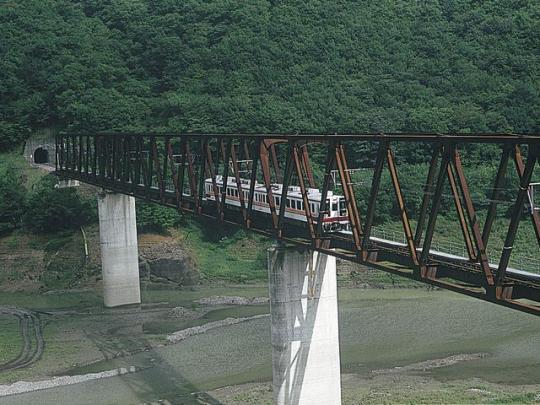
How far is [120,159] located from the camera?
205 feet

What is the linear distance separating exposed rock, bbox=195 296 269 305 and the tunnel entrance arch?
36.9 metres

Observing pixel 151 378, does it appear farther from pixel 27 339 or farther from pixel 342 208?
pixel 342 208

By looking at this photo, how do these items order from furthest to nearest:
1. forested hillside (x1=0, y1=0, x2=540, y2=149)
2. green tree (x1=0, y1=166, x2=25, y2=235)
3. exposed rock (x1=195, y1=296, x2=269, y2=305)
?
forested hillside (x1=0, y1=0, x2=540, y2=149) → green tree (x1=0, y1=166, x2=25, y2=235) → exposed rock (x1=195, y1=296, x2=269, y2=305)

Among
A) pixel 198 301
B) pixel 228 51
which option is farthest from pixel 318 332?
pixel 228 51

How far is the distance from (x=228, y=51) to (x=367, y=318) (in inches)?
2077

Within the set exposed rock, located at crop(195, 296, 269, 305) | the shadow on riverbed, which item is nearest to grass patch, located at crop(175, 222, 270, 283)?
exposed rock, located at crop(195, 296, 269, 305)

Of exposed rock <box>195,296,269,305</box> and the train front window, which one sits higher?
the train front window

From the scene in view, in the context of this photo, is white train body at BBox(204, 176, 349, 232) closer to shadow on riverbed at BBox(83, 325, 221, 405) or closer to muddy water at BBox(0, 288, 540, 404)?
muddy water at BBox(0, 288, 540, 404)

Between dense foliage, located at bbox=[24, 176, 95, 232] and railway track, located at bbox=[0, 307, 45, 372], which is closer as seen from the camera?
railway track, located at bbox=[0, 307, 45, 372]

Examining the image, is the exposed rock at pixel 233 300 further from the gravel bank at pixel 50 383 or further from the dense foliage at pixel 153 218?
the gravel bank at pixel 50 383

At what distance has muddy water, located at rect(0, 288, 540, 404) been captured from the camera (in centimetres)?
3944

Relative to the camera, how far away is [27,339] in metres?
50.0

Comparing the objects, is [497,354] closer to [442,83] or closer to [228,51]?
[442,83]

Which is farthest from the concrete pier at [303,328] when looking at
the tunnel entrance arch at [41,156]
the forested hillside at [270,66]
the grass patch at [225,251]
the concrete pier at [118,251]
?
the tunnel entrance arch at [41,156]
